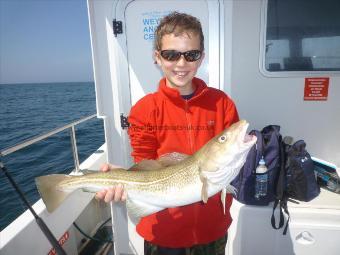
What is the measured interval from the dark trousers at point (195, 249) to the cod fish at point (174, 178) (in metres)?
0.53

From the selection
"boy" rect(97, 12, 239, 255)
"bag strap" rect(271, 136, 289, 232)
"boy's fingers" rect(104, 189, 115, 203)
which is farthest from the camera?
"bag strap" rect(271, 136, 289, 232)

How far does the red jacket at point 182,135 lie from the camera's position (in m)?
2.47

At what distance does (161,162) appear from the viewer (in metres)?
2.28

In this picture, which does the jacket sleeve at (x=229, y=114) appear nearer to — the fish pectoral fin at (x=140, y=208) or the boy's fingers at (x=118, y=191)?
the fish pectoral fin at (x=140, y=208)

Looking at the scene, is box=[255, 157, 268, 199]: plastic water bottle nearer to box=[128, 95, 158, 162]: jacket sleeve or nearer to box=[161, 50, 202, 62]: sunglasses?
box=[128, 95, 158, 162]: jacket sleeve

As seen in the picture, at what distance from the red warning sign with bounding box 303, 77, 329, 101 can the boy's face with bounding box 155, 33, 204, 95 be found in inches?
85.4

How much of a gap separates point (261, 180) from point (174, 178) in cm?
132

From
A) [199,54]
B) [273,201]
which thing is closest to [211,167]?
[199,54]

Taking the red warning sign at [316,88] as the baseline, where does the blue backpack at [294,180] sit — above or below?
below

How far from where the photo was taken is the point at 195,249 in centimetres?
257

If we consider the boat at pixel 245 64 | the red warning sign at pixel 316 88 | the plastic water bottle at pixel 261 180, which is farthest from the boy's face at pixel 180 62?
the red warning sign at pixel 316 88

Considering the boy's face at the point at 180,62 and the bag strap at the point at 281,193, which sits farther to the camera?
the bag strap at the point at 281,193

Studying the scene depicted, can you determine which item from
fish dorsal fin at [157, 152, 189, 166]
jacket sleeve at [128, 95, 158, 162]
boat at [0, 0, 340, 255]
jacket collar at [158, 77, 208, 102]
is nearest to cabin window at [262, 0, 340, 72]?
boat at [0, 0, 340, 255]

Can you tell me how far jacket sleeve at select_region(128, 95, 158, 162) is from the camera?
8.20ft
